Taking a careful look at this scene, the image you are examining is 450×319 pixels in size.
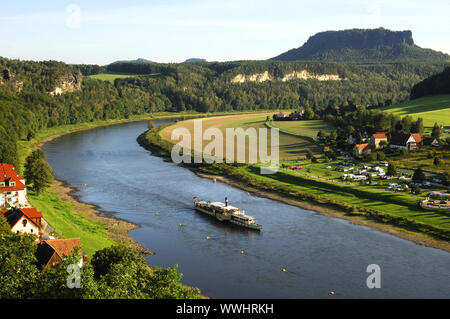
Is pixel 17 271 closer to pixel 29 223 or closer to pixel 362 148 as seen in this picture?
pixel 29 223

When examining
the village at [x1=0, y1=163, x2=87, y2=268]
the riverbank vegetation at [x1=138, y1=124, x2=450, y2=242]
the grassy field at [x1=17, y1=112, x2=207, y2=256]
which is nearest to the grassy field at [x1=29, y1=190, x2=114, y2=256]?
the grassy field at [x1=17, y1=112, x2=207, y2=256]

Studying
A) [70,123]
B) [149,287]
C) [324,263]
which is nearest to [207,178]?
[324,263]

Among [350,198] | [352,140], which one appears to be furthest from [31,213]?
[352,140]

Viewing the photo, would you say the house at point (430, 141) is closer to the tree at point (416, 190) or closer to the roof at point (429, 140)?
the roof at point (429, 140)

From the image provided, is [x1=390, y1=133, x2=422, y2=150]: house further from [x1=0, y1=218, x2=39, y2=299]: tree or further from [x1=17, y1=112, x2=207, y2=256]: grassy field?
[x1=0, y1=218, x2=39, y2=299]: tree

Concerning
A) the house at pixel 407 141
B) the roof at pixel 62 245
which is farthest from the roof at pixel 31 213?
the house at pixel 407 141
